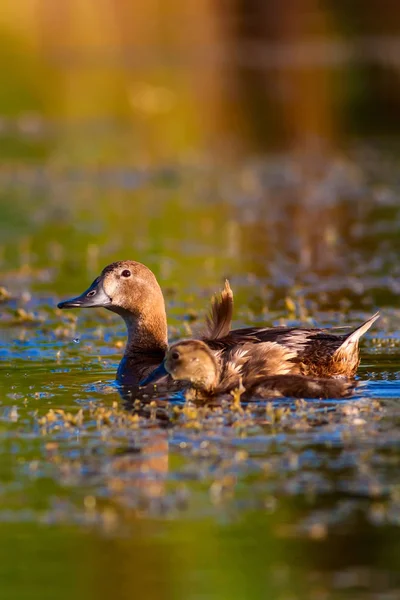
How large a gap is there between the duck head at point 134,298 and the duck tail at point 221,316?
0.92 m

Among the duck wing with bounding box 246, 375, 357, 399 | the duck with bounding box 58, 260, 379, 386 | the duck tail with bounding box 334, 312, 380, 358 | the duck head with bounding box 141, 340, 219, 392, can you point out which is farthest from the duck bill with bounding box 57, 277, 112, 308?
the duck tail with bounding box 334, 312, 380, 358

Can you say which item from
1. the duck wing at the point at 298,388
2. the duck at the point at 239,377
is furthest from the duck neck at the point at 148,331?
Answer: the duck wing at the point at 298,388

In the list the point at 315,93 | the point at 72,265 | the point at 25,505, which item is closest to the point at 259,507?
the point at 25,505

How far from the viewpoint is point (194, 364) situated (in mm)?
8938

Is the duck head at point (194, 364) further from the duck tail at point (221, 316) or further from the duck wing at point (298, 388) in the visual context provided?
the duck tail at point (221, 316)

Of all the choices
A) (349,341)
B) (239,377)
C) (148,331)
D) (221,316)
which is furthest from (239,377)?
(148,331)

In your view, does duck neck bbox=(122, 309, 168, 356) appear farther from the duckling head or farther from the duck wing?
the duck wing

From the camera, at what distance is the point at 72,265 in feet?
51.3

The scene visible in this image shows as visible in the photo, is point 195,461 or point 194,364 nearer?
point 195,461

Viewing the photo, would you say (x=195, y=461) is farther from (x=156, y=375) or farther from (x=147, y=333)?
(x=147, y=333)

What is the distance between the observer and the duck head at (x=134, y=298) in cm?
1045

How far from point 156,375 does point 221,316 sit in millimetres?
620

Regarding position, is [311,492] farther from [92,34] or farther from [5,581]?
[92,34]

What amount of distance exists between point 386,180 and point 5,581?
17.2 meters
